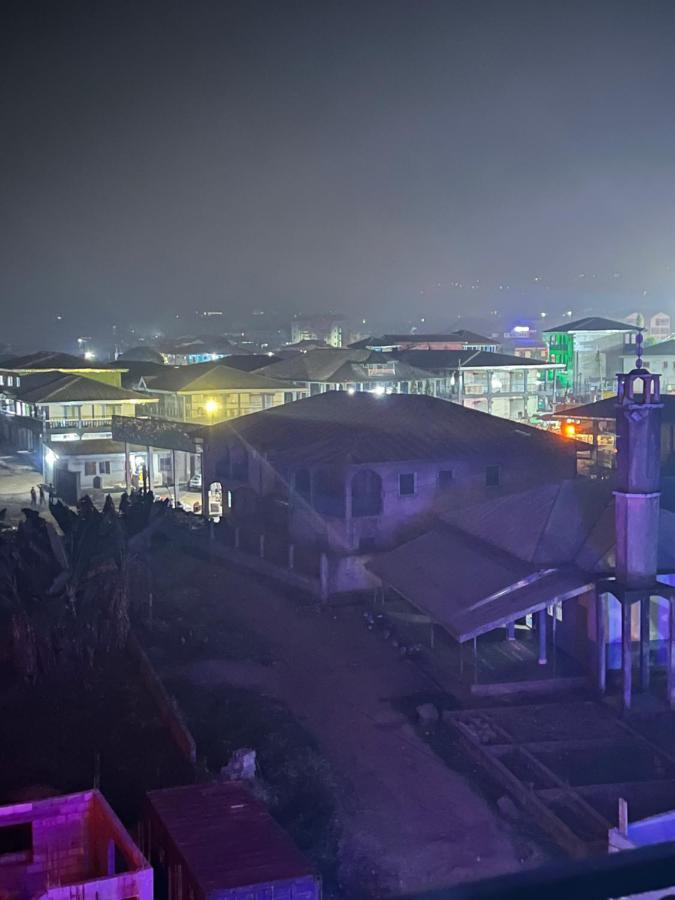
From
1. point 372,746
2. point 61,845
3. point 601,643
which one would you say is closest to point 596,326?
point 601,643

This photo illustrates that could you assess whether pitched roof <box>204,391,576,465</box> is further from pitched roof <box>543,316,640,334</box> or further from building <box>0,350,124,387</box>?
pitched roof <box>543,316,640,334</box>

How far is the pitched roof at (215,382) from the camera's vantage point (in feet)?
153

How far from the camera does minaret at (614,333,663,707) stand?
17.2m

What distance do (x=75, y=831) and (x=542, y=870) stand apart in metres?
10.8

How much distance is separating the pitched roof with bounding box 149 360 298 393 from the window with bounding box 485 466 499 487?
72.8 ft

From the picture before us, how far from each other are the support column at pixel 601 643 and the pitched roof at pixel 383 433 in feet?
31.8

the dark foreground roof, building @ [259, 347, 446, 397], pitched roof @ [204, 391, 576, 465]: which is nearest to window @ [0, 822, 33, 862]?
the dark foreground roof

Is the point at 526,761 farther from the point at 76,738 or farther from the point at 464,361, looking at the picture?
the point at 464,361

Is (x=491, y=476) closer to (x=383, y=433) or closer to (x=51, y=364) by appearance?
(x=383, y=433)

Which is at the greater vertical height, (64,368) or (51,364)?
(51,364)

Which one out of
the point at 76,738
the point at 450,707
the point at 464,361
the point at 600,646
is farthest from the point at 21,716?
the point at 464,361

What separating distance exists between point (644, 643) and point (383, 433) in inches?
508

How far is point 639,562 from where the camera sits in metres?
17.2

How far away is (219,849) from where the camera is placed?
1005 cm
